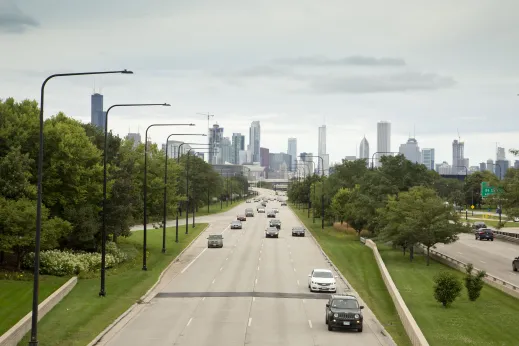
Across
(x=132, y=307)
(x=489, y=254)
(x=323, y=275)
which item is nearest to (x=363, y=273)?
(x=323, y=275)

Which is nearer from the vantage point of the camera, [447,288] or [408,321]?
[408,321]

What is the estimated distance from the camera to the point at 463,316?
3578 cm

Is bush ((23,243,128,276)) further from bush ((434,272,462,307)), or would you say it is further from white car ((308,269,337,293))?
bush ((434,272,462,307))

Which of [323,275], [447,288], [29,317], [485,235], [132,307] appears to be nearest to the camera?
[29,317]

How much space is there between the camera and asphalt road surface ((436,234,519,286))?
5662 cm

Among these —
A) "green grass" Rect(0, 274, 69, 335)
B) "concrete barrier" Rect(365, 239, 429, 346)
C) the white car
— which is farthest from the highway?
"green grass" Rect(0, 274, 69, 335)

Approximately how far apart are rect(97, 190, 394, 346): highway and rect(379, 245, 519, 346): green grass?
8.39 feet

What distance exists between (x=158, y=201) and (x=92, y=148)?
65.9ft

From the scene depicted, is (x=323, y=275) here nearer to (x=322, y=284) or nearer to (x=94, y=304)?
(x=322, y=284)

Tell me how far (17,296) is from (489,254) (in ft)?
163

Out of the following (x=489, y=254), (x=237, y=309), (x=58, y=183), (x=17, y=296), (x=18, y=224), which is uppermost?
(x=58, y=183)

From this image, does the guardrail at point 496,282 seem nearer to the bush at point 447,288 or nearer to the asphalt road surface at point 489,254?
the asphalt road surface at point 489,254

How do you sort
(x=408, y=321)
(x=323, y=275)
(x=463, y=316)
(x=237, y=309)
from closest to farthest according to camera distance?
(x=408, y=321) → (x=463, y=316) → (x=237, y=309) → (x=323, y=275)

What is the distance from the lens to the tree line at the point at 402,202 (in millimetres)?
49544
